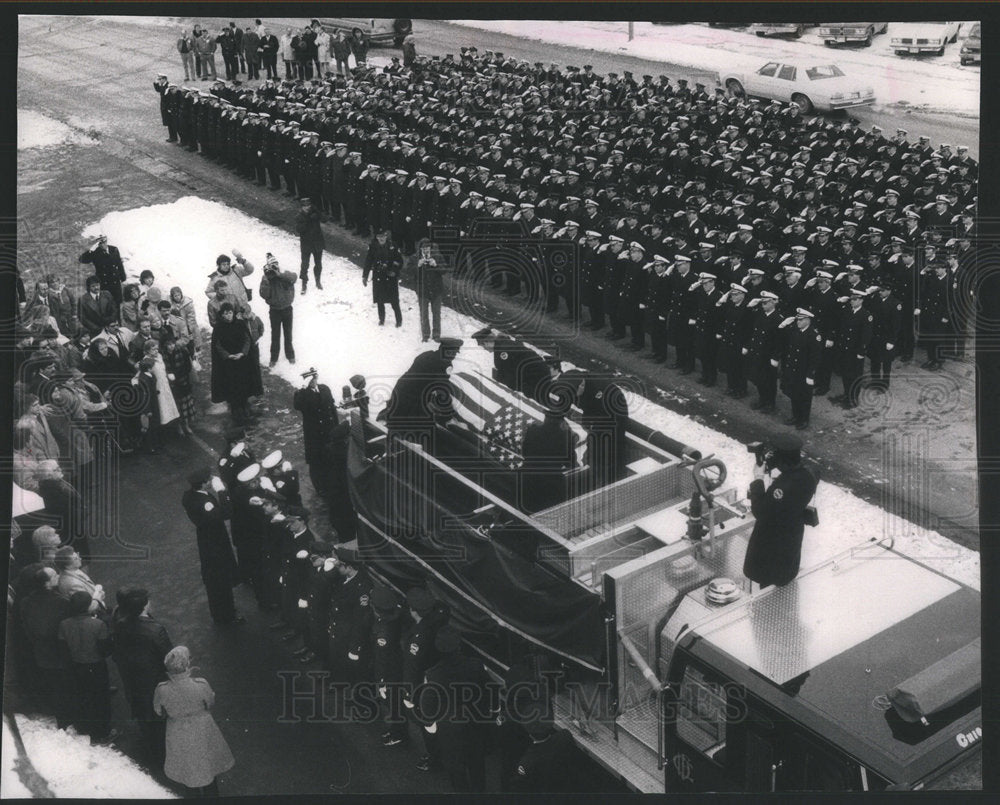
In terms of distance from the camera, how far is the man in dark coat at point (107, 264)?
13.3 meters

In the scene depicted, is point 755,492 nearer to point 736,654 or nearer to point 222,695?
point 736,654

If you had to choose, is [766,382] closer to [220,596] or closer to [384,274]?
[384,274]

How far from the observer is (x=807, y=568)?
6.82 meters

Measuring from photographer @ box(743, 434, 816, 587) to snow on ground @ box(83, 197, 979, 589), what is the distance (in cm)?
119

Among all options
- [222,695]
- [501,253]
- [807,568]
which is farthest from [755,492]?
[501,253]

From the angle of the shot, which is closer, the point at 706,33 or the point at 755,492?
the point at 755,492

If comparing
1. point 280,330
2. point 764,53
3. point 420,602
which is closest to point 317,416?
point 280,330

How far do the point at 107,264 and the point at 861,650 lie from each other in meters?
9.75

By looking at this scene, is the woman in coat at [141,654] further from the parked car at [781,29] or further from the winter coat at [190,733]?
the parked car at [781,29]

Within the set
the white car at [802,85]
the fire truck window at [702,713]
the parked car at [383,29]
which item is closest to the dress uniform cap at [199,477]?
the fire truck window at [702,713]

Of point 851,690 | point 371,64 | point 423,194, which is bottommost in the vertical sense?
point 851,690

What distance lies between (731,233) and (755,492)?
22.8 feet

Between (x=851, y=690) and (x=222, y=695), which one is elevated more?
(x=851, y=690)

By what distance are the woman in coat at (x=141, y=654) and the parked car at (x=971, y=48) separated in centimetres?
639
